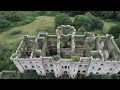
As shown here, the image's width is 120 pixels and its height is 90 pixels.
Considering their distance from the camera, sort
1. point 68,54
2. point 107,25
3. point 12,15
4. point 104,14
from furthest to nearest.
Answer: point 104,14 < point 12,15 < point 107,25 < point 68,54

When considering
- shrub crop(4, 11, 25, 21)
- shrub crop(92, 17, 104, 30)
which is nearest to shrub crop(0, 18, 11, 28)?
shrub crop(4, 11, 25, 21)

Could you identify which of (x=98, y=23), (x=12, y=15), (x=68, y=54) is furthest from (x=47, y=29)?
(x=68, y=54)

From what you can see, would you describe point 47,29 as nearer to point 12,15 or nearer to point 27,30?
point 27,30

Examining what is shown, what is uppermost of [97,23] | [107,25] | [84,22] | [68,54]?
[84,22]

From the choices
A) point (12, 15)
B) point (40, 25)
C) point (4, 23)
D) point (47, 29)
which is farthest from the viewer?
point (12, 15)

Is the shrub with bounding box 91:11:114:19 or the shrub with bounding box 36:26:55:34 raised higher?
the shrub with bounding box 91:11:114:19

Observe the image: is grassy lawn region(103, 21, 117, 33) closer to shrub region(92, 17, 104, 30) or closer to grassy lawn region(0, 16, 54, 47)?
shrub region(92, 17, 104, 30)

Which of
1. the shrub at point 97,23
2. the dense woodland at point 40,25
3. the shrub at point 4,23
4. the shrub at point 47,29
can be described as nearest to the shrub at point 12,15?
the dense woodland at point 40,25

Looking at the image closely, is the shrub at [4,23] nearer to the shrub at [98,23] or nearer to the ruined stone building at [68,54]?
the ruined stone building at [68,54]
